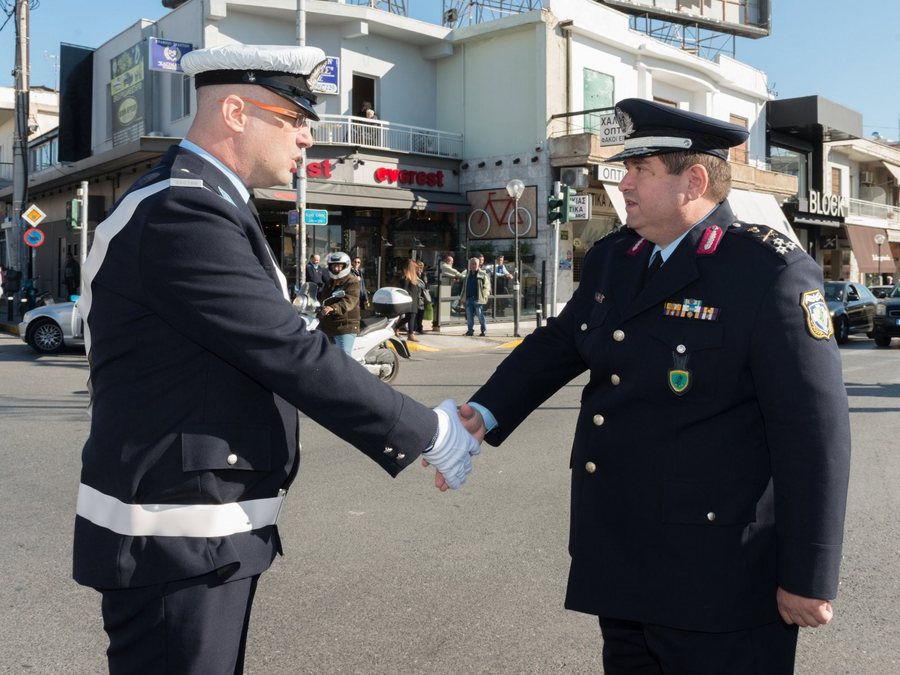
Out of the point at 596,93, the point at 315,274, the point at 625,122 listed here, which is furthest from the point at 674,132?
the point at 596,93

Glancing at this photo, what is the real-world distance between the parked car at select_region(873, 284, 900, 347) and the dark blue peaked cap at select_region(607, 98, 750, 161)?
1719 cm

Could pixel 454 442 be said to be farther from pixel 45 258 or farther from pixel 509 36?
pixel 45 258

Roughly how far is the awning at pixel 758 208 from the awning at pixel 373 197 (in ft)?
31.3

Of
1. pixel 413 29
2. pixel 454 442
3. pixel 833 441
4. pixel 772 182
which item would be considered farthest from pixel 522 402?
pixel 772 182

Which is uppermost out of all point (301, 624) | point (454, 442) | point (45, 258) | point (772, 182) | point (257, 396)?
point (772, 182)

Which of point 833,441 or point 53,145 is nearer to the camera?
point 833,441

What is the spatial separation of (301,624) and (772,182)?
97.5ft

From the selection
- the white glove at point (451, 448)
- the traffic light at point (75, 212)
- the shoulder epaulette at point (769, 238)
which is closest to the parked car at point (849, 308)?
the traffic light at point (75, 212)

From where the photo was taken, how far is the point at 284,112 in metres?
2.20

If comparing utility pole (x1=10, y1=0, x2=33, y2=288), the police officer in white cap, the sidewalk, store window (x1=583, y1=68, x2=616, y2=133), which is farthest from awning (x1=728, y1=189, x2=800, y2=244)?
the police officer in white cap

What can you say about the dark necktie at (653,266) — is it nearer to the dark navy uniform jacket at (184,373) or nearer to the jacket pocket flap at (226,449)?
the dark navy uniform jacket at (184,373)

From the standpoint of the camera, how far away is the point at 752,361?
2.12 metres

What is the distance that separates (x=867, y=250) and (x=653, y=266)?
39716mm

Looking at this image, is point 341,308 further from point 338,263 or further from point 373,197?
point 373,197
